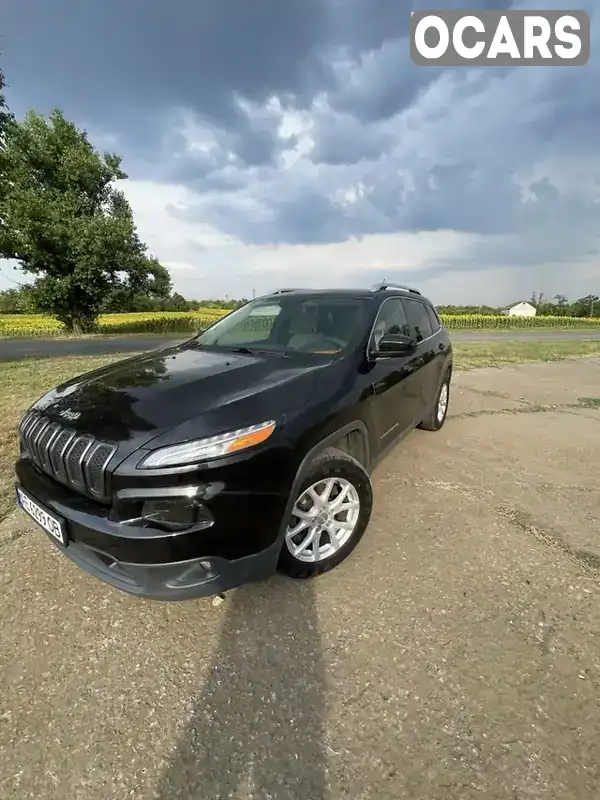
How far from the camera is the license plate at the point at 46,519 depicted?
1996mm

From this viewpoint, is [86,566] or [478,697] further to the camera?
[86,566]

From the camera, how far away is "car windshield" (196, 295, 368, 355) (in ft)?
10.2

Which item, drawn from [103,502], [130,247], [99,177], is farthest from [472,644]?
[99,177]

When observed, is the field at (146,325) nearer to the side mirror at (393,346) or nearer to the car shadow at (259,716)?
the side mirror at (393,346)

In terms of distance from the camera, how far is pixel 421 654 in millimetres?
1953

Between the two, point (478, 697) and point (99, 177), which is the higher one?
point (99, 177)

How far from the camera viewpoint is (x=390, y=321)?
11.8ft

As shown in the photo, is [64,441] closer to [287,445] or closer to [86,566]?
[86,566]

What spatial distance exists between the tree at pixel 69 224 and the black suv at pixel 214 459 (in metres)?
20.6

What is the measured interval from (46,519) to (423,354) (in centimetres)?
346

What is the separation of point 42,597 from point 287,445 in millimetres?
1636

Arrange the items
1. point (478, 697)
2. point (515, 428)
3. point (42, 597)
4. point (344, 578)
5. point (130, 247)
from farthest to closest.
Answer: point (130, 247) < point (515, 428) < point (344, 578) < point (42, 597) < point (478, 697)

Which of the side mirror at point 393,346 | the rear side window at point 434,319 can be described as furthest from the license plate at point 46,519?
the rear side window at point 434,319

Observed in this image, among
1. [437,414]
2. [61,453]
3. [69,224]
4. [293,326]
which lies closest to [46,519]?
[61,453]
